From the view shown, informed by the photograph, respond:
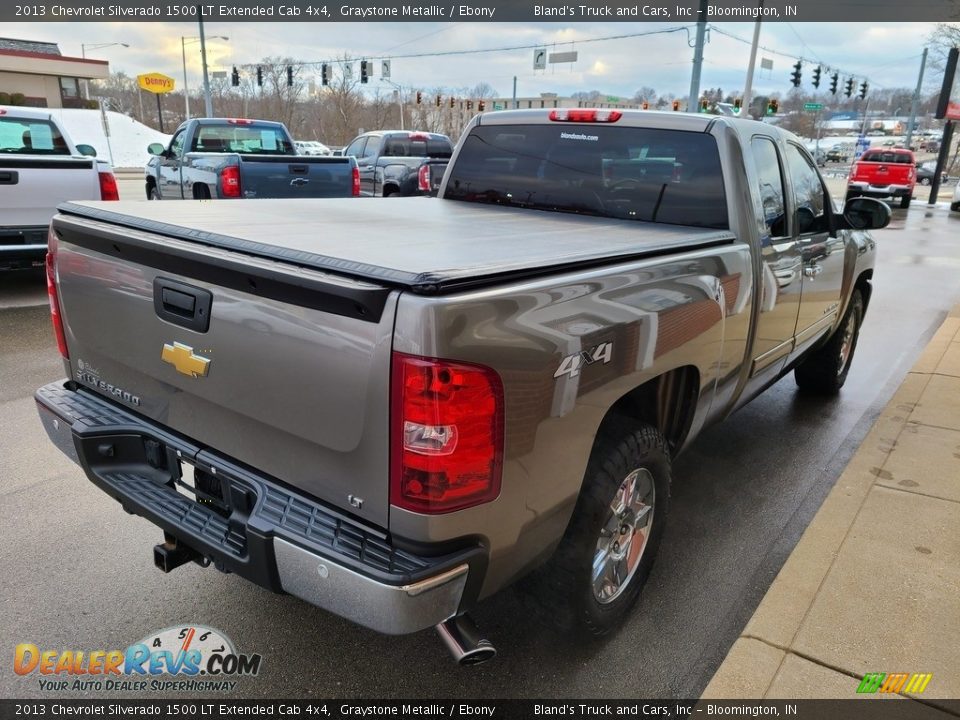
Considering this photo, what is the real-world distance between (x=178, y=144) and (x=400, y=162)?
178 inches

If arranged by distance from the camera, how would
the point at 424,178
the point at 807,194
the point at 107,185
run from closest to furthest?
the point at 807,194 → the point at 107,185 → the point at 424,178

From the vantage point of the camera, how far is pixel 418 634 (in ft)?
9.31

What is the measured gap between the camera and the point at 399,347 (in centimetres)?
176

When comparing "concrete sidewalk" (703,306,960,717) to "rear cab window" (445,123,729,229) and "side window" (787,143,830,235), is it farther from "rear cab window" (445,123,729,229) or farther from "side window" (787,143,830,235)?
"rear cab window" (445,123,729,229)

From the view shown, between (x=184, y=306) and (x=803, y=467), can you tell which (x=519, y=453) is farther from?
(x=803, y=467)

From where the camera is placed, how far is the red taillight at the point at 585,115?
154 inches

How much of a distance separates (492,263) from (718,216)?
1.83 metres

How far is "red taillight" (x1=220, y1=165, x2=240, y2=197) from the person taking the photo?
9469 millimetres

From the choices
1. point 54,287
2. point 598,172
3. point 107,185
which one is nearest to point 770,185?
point 598,172

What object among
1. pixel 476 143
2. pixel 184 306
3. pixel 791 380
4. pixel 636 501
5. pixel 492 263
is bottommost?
pixel 791 380

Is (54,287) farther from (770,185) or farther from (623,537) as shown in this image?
(770,185)

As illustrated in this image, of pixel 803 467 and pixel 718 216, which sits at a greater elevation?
pixel 718 216

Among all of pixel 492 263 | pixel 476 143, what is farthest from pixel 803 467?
pixel 492 263

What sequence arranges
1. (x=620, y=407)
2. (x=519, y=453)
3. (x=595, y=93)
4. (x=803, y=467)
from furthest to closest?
(x=595, y=93)
(x=803, y=467)
(x=620, y=407)
(x=519, y=453)
